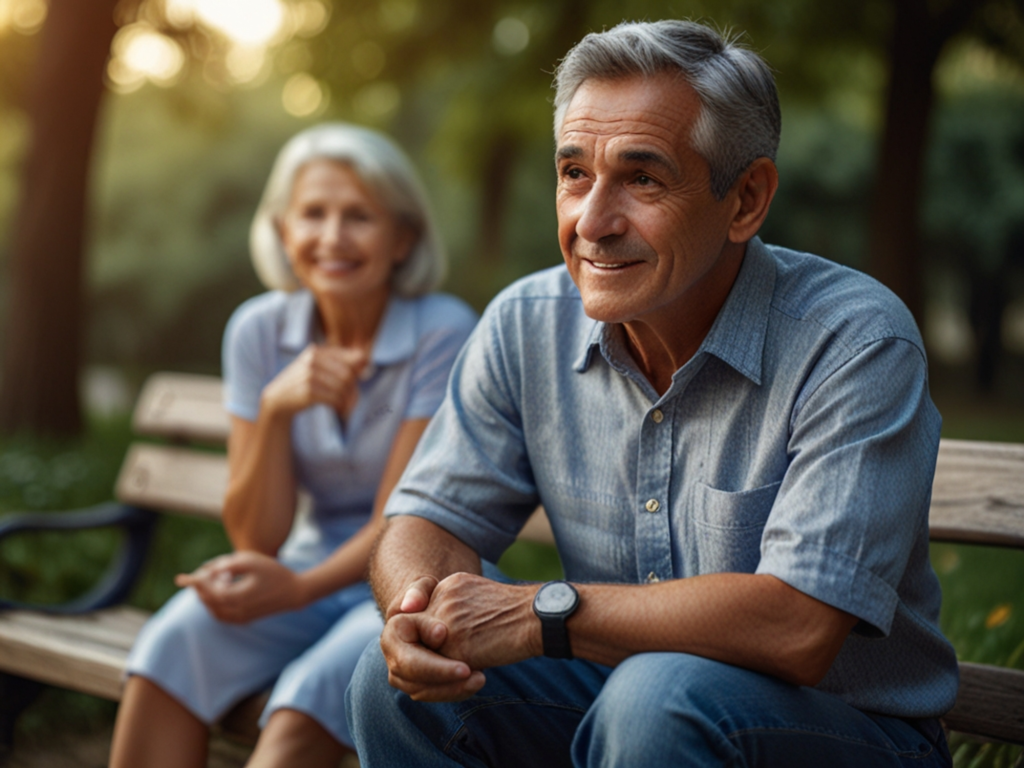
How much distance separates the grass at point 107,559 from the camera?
3.26 metres

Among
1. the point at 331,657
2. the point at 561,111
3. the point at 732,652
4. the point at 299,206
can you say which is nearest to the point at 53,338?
the point at 299,206

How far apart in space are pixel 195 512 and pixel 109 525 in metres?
0.32

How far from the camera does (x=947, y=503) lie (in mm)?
2465

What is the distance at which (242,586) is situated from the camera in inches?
105

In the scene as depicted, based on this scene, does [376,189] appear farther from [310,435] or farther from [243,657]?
[243,657]

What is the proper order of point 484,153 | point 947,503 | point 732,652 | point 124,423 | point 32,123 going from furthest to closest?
point 484,153 < point 124,423 < point 32,123 < point 947,503 < point 732,652

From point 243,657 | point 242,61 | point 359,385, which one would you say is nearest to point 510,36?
point 242,61

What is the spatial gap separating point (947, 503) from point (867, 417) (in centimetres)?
84

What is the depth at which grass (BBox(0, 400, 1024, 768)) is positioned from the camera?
128 inches

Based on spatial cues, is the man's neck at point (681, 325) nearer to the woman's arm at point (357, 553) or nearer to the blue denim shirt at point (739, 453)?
the blue denim shirt at point (739, 453)

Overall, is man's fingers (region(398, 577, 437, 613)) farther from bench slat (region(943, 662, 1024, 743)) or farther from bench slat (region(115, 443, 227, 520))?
bench slat (region(115, 443, 227, 520))

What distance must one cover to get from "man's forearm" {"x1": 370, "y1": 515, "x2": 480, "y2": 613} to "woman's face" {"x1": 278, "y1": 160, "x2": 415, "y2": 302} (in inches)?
38.8

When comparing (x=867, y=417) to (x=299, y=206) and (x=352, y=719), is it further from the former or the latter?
(x=299, y=206)

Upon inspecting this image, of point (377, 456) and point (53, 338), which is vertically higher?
point (377, 456)
